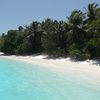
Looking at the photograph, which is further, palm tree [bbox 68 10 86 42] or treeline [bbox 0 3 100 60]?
palm tree [bbox 68 10 86 42]

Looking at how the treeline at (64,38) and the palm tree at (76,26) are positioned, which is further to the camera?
the palm tree at (76,26)

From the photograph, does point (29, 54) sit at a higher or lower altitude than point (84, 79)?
higher

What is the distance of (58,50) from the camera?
45500 millimetres

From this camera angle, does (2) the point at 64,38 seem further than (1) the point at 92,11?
Yes

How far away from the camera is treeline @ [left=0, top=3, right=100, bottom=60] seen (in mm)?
37125

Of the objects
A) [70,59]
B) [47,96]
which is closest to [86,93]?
[47,96]

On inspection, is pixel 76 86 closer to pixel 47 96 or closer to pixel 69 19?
pixel 47 96

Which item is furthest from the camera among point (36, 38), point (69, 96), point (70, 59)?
point (36, 38)

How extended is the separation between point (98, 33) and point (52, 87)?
15.7 m

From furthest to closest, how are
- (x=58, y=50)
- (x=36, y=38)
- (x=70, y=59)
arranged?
(x=36, y=38) → (x=58, y=50) → (x=70, y=59)

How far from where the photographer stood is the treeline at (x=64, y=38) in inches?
1462

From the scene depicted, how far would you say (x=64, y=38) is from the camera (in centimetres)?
4681

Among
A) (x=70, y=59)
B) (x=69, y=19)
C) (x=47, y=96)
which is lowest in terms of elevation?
(x=47, y=96)

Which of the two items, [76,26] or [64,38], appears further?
[64,38]
